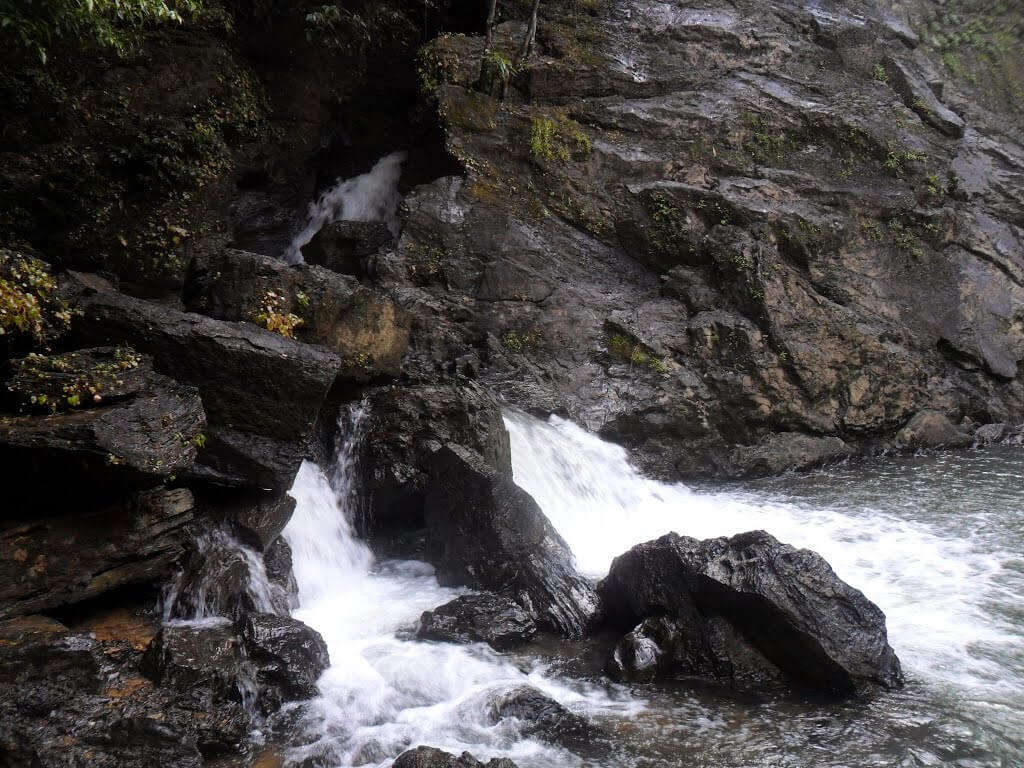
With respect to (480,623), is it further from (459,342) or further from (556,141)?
(556,141)

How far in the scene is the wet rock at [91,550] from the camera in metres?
5.65

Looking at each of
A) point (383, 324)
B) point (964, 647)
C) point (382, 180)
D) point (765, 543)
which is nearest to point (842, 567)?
point (964, 647)

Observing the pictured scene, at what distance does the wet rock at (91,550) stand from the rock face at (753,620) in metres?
4.49

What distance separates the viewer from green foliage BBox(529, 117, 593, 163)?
15719 millimetres

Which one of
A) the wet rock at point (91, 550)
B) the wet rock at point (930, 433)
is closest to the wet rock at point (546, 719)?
the wet rock at point (91, 550)

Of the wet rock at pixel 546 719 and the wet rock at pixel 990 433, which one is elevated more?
the wet rock at pixel 990 433

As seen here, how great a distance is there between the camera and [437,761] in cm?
463

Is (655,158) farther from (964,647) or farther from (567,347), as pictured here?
(964,647)

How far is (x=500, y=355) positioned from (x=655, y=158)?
7.06m

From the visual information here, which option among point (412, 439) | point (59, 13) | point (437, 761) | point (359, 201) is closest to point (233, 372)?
point (412, 439)

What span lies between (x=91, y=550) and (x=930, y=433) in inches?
608

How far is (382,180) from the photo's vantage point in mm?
16906

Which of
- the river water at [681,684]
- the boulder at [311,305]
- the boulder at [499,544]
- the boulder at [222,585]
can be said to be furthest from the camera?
the boulder at [311,305]

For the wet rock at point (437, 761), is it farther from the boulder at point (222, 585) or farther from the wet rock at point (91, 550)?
the wet rock at point (91, 550)
